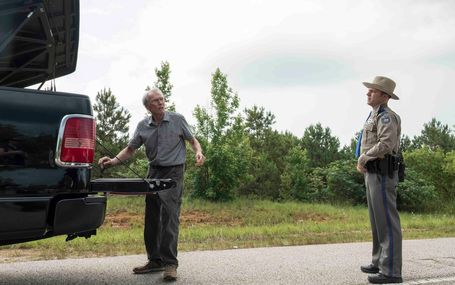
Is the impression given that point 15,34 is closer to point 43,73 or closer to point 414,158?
point 43,73

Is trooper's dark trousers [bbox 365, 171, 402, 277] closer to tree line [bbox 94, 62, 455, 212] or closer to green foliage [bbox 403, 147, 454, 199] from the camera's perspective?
tree line [bbox 94, 62, 455, 212]

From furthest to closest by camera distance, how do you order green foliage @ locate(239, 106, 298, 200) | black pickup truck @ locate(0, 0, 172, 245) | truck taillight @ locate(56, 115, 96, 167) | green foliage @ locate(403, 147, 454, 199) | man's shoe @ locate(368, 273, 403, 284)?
green foliage @ locate(239, 106, 298, 200) → green foliage @ locate(403, 147, 454, 199) → man's shoe @ locate(368, 273, 403, 284) → truck taillight @ locate(56, 115, 96, 167) → black pickup truck @ locate(0, 0, 172, 245)

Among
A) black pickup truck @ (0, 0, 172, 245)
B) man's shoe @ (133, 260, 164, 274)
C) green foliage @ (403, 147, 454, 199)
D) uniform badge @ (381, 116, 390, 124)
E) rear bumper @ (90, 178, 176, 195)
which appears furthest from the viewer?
green foliage @ (403, 147, 454, 199)

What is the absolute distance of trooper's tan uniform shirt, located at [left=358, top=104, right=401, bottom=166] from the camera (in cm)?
438

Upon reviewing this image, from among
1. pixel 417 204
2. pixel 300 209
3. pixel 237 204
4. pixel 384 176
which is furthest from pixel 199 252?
pixel 417 204

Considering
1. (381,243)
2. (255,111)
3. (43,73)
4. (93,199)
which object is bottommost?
(381,243)

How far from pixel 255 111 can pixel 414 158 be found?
2545 centimetres

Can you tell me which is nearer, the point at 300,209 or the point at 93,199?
the point at 93,199

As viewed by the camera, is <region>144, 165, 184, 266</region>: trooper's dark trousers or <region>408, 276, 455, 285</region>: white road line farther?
<region>144, 165, 184, 266</region>: trooper's dark trousers

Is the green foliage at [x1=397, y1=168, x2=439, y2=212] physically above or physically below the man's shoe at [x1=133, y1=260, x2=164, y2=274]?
below

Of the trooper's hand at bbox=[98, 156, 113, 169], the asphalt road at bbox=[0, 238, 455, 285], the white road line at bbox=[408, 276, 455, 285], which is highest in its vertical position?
the trooper's hand at bbox=[98, 156, 113, 169]

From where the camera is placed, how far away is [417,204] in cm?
2947

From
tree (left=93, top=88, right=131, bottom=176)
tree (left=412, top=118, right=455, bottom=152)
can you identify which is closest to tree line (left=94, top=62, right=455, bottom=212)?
tree (left=93, top=88, right=131, bottom=176)

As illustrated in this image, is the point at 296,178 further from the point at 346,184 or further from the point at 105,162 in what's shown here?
the point at 105,162
